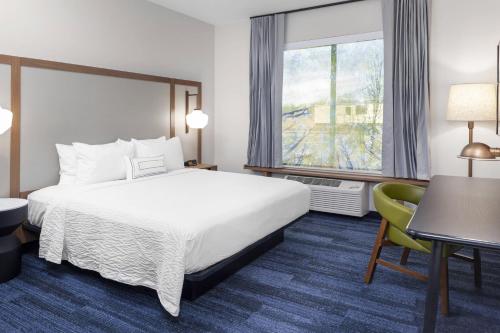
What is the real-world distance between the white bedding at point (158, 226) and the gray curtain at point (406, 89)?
1623 mm

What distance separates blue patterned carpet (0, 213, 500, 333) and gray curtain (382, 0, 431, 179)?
1341 millimetres

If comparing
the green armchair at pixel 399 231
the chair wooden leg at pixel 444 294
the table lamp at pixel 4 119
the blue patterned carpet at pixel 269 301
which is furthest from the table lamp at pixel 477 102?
the table lamp at pixel 4 119

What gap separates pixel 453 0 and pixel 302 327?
150 inches

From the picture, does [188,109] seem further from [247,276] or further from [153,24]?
[247,276]

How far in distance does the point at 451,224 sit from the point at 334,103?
361 centimetres

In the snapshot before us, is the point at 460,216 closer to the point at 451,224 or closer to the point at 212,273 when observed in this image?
the point at 451,224

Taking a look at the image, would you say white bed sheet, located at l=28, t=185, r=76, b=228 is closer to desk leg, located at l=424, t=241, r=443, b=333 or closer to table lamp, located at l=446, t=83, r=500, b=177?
desk leg, located at l=424, t=241, r=443, b=333

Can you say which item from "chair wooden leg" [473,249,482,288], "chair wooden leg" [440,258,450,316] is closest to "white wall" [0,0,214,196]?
"chair wooden leg" [440,258,450,316]

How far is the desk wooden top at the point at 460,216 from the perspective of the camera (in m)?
1.28

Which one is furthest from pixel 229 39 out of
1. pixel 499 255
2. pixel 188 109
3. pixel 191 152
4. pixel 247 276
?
pixel 499 255

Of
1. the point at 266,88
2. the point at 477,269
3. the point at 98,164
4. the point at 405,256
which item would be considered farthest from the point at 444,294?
the point at 266,88

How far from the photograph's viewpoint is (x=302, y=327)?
7.04 ft

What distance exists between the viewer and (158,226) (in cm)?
224

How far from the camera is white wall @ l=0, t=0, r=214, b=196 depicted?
129 inches
